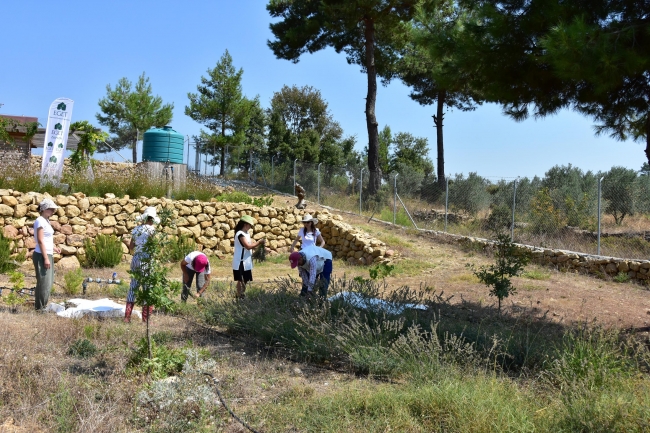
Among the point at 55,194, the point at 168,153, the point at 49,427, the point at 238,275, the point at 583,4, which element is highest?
the point at 583,4

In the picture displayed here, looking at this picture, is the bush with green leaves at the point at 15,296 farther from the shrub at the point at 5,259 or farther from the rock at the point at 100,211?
the rock at the point at 100,211

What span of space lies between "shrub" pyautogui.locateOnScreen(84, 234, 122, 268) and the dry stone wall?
0.32 meters

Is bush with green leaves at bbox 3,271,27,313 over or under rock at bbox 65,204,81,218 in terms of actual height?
under

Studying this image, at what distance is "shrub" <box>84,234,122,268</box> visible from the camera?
40.0ft

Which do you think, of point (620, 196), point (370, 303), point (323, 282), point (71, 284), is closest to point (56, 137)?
point (71, 284)

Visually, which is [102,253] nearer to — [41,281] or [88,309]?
[41,281]

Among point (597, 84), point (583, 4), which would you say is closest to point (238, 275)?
point (597, 84)

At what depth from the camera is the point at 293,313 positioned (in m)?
6.66

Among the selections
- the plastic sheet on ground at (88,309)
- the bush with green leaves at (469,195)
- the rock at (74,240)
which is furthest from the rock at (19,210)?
the bush with green leaves at (469,195)

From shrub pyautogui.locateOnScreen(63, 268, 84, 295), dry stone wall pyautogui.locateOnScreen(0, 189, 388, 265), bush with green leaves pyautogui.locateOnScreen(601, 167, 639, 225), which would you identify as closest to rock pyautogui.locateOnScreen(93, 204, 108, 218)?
dry stone wall pyautogui.locateOnScreen(0, 189, 388, 265)

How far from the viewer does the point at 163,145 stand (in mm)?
19375

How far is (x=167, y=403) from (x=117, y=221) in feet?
33.3

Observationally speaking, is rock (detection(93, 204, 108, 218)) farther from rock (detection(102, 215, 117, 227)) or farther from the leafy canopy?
the leafy canopy

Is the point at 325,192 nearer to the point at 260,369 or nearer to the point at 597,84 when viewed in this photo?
the point at 597,84
